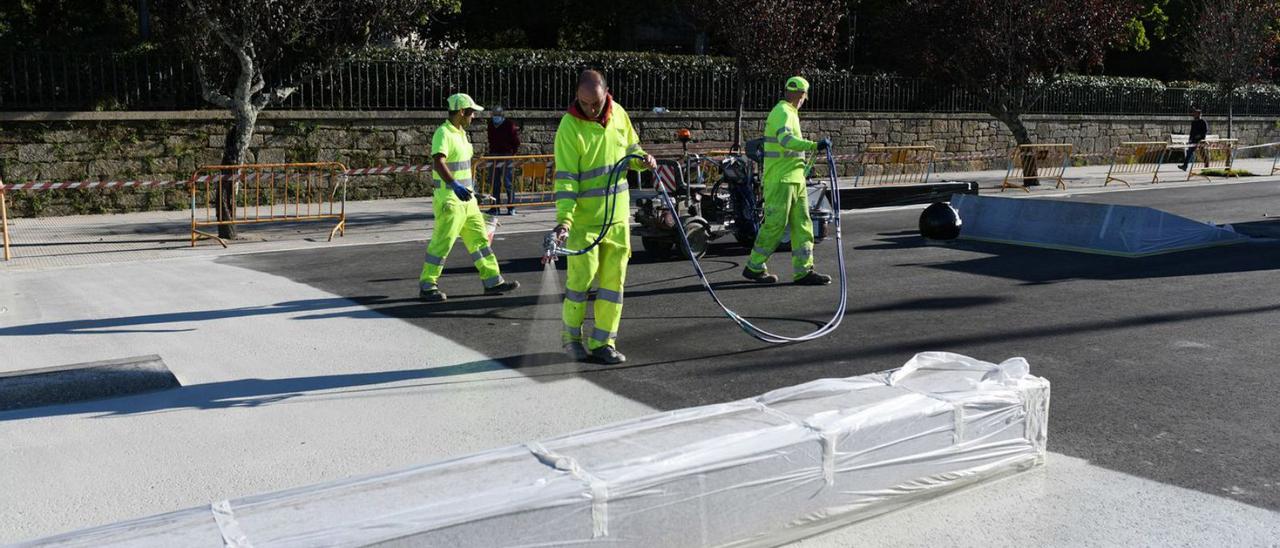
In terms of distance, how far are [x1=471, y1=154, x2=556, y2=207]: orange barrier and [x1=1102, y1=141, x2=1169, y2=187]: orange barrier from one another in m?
12.8

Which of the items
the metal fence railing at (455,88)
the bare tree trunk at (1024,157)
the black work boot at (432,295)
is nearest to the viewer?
the black work boot at (432,295)

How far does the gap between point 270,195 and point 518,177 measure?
427cm

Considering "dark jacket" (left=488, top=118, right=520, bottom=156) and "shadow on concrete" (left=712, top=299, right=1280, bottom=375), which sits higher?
"dark jacket" (left=488, top=118, right=520, bottom=156)

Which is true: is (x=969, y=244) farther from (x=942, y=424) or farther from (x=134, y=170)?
(x=134, y=170)

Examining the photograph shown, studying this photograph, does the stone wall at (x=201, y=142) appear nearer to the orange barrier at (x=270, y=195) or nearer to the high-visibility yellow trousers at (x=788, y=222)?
the orange barrier at (x=270, y=195)

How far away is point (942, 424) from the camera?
185 inches

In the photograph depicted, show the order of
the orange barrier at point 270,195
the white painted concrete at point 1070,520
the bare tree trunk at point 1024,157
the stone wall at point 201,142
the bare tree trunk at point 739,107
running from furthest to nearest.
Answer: the bare tree trunk at point 1024,157 < the bare tree trunk at point 739,107 < the stone wall at point 201,142 < the orange barrier at point 270,195 < the white painted concrete at point 1070,520

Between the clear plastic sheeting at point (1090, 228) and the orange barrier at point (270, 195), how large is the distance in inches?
318

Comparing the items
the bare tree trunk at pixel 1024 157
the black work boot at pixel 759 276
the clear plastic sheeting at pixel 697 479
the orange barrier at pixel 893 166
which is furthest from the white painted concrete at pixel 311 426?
the bare tree trunk at pixel 1024 157

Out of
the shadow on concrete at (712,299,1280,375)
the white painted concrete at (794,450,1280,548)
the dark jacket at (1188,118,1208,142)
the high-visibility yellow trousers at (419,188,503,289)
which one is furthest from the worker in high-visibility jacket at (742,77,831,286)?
the dark jacket at (1188,118,1208,142)

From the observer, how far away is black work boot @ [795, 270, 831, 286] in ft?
33.7

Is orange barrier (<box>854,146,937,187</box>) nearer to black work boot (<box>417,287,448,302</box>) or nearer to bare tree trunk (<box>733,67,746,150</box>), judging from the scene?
bare tree trunk (<box>733,67,746,150</box>)

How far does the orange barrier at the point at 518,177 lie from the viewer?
16680mm

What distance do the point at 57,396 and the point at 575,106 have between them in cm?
350
